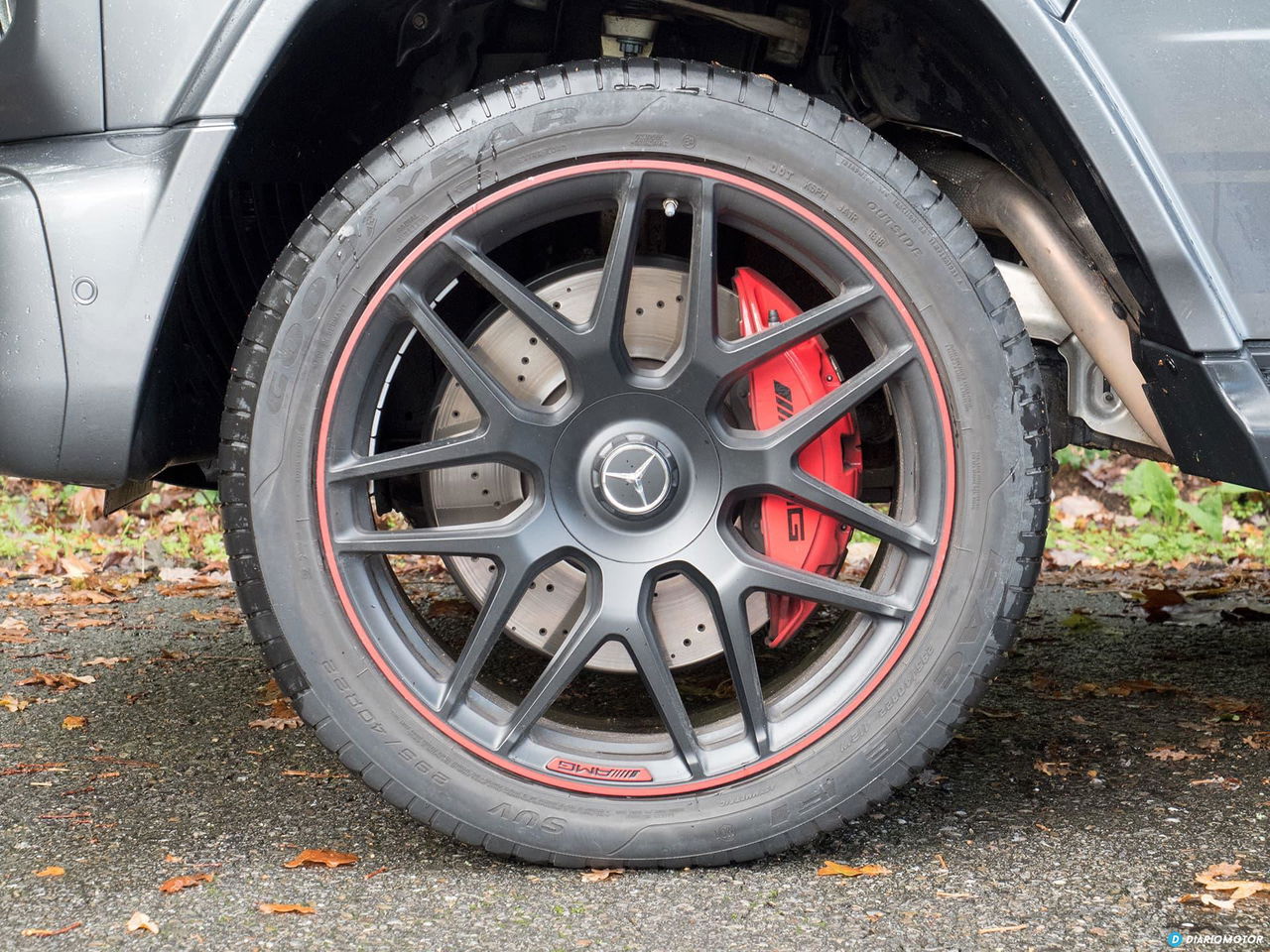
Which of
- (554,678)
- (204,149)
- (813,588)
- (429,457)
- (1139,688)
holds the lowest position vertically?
(1139,688)

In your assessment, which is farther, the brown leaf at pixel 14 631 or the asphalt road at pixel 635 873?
the brown leaf at pixel 14 631

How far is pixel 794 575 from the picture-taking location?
170cm

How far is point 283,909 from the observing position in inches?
61.3

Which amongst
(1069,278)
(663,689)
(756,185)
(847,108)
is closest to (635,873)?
(663,689)

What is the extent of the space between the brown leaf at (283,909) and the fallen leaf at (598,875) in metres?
0.39

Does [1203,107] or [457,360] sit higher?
[1203,107]

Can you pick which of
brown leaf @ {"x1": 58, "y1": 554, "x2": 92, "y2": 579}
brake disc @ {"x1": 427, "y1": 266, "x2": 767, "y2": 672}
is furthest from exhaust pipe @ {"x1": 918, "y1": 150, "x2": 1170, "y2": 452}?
brown leaf @ {"x1": 58, "y1": 554, "x2": 92, "y2": 579}

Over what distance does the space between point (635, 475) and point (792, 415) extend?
1.01ft

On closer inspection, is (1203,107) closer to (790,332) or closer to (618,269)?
(790,332)

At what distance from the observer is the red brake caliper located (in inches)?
71.3

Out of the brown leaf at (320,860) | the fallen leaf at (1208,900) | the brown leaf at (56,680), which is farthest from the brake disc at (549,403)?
the brown leaf at (56,680)

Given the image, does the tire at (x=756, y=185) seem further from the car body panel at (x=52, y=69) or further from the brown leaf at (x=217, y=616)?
the brown leaf at (x=217, y=616)

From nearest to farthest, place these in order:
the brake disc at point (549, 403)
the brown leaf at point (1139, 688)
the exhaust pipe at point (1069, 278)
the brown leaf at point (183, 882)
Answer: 1. the brown leaf at point (183, 882)
2. the exhaust pipe at point (1069, 278)
3. the brake disc at point (549, 403)
4. the brown leaf at point (1139, 688)

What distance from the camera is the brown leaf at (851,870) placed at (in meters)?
1.68
